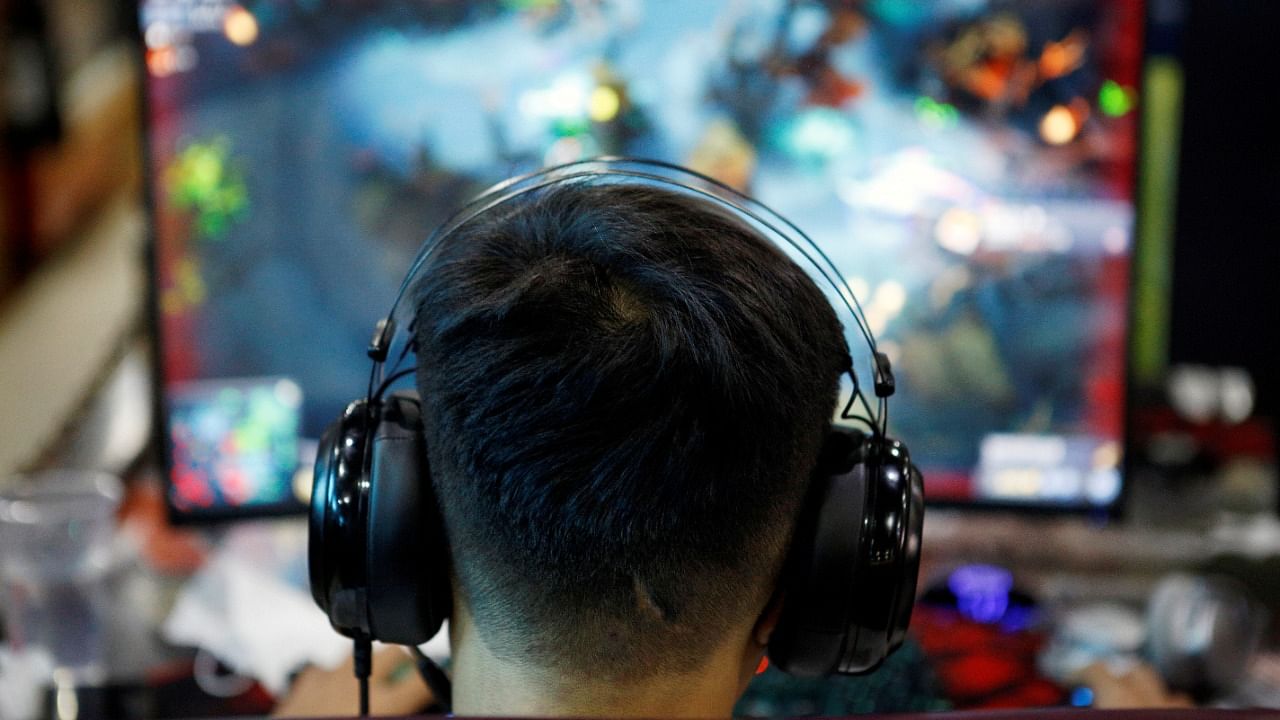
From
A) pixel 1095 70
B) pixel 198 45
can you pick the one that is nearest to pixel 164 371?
pixel 198 45

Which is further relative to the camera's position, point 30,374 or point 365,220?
point 30,374

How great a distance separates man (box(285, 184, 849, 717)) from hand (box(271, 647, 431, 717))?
312 millimetres

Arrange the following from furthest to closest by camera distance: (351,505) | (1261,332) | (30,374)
Answer: (30,374) → (1261,332) → (351,505)

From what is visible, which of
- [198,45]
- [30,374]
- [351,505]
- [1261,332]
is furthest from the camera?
[30,374]

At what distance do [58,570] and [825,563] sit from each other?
905 millimetres

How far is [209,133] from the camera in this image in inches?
44.4

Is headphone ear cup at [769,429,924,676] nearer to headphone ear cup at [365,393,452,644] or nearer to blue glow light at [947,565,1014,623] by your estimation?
headphone ear cup at [365,393,452,644]

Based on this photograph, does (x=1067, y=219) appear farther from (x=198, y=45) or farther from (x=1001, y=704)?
(x=198, y=45)

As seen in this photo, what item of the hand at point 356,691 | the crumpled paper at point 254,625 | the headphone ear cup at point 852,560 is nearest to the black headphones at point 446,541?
the headphone ear cup at point 852,560

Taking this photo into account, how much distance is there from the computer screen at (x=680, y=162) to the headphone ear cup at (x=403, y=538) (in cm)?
62

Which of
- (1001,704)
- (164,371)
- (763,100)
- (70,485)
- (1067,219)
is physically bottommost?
(1001,704)

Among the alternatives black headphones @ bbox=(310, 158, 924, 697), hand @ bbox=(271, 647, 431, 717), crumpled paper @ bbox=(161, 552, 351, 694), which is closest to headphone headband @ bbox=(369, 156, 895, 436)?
black headphones @ bbox=(310, 158, 924, 697)

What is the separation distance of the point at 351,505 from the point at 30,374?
216 cm

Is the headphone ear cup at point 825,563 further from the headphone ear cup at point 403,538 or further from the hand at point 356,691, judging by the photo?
the hand at point 356,691
